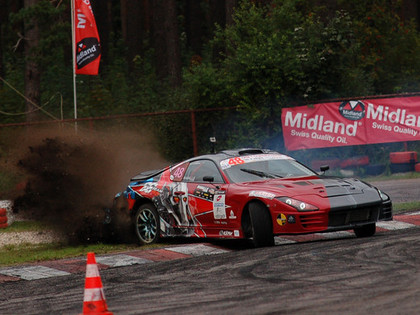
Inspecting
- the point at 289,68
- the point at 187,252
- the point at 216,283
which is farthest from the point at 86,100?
the point at 216,283

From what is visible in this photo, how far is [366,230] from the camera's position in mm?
12883

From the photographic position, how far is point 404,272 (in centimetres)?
892

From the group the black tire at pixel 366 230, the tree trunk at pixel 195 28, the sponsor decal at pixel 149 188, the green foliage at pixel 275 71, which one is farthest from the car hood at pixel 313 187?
the tree trunk at pixel 195 28

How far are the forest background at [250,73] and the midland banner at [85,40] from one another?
1764 mm

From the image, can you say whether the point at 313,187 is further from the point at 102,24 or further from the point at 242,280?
the point at 102,24

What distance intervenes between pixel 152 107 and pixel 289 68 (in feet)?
16.5

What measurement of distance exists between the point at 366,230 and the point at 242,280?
4.17 m

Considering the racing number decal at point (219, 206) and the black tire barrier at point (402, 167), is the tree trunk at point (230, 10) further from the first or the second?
the racing number decal at point (219, 206)

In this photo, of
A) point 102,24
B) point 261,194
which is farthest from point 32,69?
point 261,194

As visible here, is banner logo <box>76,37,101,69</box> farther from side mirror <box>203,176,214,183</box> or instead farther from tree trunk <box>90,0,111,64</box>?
tree trunk <box>90,0,111,64</box>

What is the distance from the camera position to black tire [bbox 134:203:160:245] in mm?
13984

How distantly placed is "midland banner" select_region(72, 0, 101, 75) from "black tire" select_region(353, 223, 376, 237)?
10969 mm

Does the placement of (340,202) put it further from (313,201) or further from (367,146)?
(367,146)

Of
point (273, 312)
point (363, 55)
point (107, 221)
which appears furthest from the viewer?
point (363, 55)
